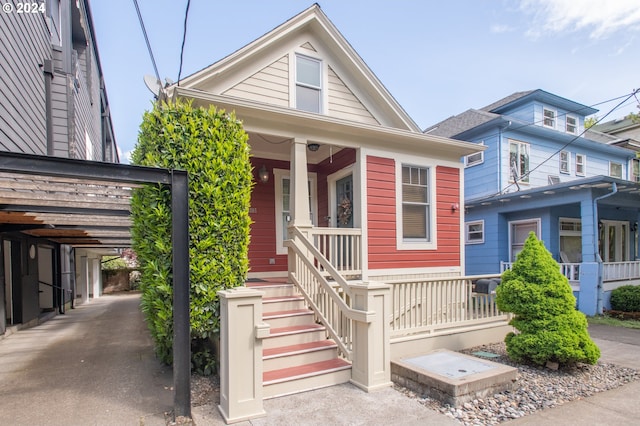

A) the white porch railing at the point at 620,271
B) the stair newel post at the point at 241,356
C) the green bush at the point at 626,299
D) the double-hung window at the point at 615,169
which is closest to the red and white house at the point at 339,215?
the stair newel post at the point at 241,356

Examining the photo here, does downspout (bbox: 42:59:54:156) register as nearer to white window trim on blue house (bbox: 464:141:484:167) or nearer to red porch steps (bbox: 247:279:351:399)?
red porch steps (bbox: 247:279:351:399)

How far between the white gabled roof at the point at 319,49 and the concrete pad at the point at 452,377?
201 inches

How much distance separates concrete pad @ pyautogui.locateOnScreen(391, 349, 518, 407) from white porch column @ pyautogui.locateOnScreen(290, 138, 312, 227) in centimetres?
253

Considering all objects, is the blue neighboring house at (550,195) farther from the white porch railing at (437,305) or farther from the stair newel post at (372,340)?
the stair newel post at (372,340)

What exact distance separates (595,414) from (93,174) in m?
5.06

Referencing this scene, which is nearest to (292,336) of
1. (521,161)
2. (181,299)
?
(181,299)

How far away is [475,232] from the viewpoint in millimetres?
11867

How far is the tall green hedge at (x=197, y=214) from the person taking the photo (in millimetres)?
3725

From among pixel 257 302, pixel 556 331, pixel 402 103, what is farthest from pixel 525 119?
pixel 257 302

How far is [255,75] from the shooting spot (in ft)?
21.4

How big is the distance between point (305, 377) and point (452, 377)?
1.56 metres

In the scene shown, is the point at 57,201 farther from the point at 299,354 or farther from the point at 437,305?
the point at 437,305

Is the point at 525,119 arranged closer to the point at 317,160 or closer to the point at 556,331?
the point at 317,160

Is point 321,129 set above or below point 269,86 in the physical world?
below
